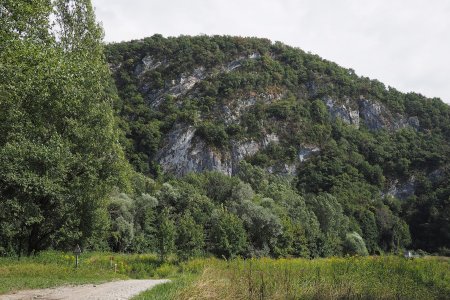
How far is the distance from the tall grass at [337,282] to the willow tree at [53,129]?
7.94m

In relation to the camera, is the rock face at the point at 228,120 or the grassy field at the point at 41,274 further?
the rock face at the point at 228,120

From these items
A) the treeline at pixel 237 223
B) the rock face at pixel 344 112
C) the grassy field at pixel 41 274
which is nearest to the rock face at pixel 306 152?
the rock face at pixel 344 112

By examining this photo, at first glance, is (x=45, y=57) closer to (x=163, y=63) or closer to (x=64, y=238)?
(x=64, y=238)

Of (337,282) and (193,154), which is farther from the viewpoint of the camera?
(193,154)

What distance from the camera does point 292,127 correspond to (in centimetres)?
10538

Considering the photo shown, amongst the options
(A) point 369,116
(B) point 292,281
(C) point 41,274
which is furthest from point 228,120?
(B) point 292,281

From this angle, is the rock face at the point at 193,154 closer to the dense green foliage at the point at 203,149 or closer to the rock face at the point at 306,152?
the dense green foliage at the point at 203,149

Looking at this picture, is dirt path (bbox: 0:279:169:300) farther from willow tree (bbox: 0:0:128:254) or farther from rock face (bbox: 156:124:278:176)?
rock face (bbox: 156:124:278:176)

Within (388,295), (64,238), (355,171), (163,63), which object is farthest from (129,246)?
(163,63)

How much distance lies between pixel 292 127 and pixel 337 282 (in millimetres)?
95777

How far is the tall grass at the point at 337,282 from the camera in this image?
9.29 m

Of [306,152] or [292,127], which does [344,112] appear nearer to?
[292,127]

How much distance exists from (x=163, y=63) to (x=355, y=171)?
198 feet

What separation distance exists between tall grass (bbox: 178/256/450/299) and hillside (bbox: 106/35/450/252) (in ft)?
191
